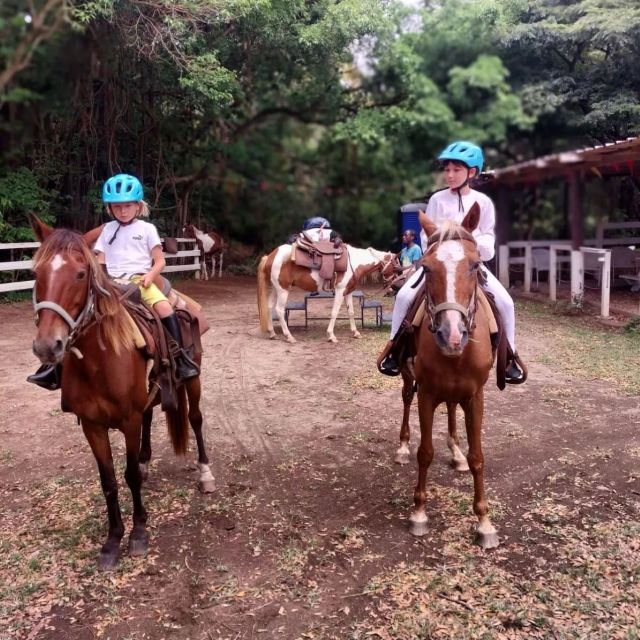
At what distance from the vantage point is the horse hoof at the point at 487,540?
10.6 feet

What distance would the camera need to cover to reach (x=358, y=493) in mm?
3928

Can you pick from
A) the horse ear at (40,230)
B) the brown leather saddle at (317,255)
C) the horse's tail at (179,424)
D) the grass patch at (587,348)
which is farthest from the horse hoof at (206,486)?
the brown leather saddle at (317,255)

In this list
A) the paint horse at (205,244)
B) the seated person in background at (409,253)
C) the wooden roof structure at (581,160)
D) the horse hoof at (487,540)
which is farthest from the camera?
the paint horse at (205,244)

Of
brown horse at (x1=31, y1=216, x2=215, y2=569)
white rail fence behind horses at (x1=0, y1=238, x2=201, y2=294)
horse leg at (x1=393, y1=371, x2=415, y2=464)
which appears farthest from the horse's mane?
white rail fence behind horses at (x1=0, y1=238, x2=201, y2=294)

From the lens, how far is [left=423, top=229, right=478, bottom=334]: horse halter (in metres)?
2.87

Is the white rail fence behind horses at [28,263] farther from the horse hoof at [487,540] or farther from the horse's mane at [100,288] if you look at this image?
the horse hoof at [487,540]

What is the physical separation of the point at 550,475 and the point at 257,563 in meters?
2.16

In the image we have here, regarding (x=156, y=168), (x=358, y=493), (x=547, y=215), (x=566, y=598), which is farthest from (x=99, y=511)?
(x=156, y=168)

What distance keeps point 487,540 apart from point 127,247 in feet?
8.88

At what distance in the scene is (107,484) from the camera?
3135mm

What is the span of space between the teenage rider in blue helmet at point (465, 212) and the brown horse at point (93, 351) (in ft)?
5.54

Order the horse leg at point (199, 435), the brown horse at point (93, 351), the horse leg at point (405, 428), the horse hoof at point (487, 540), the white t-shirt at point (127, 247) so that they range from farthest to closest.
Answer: the horse leg at point (405, 428)
the horse leg at point (199, 435)
the white t-shirt at point (127, 247)
the horse hoof at point (487, 540)
the brown horse at point (93, 351)

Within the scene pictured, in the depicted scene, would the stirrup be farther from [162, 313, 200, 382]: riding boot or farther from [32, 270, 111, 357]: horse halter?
[32, 270, 111, 357]: horse halter

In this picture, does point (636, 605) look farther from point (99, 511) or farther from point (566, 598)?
point (99, 511)
